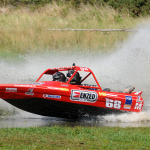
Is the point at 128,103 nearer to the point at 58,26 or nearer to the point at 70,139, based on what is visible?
the point at 70,139

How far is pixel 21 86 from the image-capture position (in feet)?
25.5

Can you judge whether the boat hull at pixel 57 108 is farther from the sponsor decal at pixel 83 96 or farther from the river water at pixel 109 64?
the river water at pixel 109 64

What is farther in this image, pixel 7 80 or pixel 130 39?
pixel 130 39

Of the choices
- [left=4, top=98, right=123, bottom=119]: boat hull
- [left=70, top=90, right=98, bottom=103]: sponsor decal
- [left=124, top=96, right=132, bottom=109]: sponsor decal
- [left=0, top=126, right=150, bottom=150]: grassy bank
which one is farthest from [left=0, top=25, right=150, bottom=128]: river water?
[left=0, top=126, right=150, bottom=150]: grassy bank

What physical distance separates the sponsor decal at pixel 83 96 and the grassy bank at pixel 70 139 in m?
1.67

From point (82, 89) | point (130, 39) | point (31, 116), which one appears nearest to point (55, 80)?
point (82, 89)

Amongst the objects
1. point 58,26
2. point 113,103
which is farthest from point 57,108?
point 58,26

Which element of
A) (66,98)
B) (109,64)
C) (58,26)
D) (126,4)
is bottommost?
(109,64)

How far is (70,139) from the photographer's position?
221 inches

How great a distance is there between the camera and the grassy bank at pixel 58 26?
18.0 m

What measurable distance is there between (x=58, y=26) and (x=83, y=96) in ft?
40.7

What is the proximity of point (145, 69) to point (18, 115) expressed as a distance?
31.5 ft

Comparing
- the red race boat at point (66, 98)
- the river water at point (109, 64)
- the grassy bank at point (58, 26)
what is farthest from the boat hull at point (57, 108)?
the grassy bank at point (58, 26)

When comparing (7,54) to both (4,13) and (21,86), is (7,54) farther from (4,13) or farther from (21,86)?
(21,86)
